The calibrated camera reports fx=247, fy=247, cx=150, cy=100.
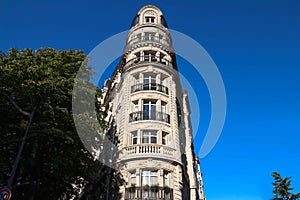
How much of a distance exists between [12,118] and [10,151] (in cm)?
191

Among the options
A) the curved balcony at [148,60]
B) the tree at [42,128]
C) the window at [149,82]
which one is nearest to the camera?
the tree at [42,128]

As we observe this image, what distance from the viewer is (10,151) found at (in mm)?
14148

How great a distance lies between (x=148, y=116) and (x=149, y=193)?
20.5 feet

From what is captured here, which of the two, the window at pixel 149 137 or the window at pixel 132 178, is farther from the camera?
the window at pixel 149 137

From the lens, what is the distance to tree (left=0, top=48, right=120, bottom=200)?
13.8 m

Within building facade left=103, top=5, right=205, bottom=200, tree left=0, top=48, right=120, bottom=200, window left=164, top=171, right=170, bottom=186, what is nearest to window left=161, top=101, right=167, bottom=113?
building facade left=103, top=5, right=205, bottom=200

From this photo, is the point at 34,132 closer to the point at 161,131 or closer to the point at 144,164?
the point at 144,164

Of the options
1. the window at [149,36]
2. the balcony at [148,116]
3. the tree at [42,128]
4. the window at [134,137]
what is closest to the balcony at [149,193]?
the tree at [42,128]

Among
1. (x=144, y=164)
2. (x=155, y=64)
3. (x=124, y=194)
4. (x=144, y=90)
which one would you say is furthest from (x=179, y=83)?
(x=124, y=194)

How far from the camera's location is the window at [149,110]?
20.5m

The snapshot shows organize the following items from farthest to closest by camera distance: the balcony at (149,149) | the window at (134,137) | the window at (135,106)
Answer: the window at (135,106) < the window at (134,137) < the balcony at (149,149)

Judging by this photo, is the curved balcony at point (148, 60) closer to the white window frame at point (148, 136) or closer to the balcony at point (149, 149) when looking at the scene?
the white window frame at point (148, 136)

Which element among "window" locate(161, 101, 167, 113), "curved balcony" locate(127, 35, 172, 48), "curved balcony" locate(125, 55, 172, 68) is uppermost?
"curved balcony" locate(127, 35, 172, 48)

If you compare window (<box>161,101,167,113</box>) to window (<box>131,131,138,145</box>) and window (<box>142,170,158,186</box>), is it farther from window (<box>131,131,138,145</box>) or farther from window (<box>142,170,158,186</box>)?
window (<box>142,170,158,186</box>)
